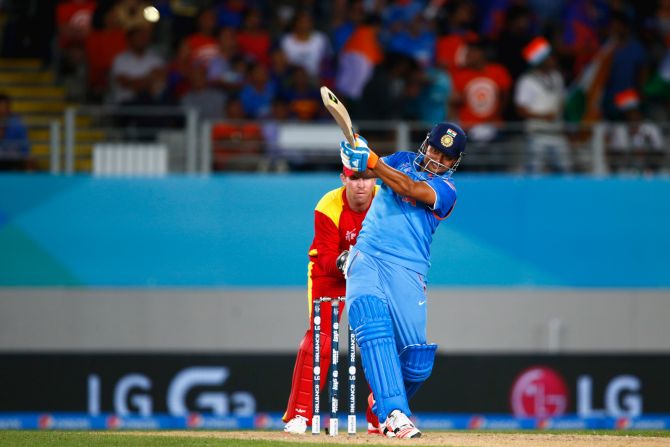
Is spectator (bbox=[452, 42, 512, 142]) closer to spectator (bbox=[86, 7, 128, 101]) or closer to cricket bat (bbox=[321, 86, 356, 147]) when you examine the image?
spectator (bbox=[86, 7, 128, 101])

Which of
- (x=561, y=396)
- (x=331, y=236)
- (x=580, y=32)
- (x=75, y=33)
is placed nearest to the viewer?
(x=331, y=236)

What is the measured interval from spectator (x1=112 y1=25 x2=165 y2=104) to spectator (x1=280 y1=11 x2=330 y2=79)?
1.71 metres

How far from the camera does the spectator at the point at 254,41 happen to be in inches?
733

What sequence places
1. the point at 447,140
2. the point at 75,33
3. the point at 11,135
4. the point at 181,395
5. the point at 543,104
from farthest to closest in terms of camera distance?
the point at 75,33 < the point at 543,104 < the point at 11,135 < the point at 181,395 < the point at 447,140

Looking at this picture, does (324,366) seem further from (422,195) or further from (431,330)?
(431,330)

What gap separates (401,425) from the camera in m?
9.95

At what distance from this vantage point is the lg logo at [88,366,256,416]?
16859 mm

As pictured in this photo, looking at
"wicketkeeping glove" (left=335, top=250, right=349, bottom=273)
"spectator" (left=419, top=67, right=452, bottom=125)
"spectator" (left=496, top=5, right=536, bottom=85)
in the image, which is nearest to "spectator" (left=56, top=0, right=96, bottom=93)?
"spectator" (left=419, top=67, right=452, bottom=125)

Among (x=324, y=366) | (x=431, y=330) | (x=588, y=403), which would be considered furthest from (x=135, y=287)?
(x=324, y=366)

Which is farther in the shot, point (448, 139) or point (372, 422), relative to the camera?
point (372, 422)

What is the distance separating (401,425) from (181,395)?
7.36 meters

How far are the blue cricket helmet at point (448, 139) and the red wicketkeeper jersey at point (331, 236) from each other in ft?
4.36

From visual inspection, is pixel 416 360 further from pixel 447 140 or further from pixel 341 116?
pixel 341 116

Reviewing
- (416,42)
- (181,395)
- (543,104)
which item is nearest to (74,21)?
(416,42)
